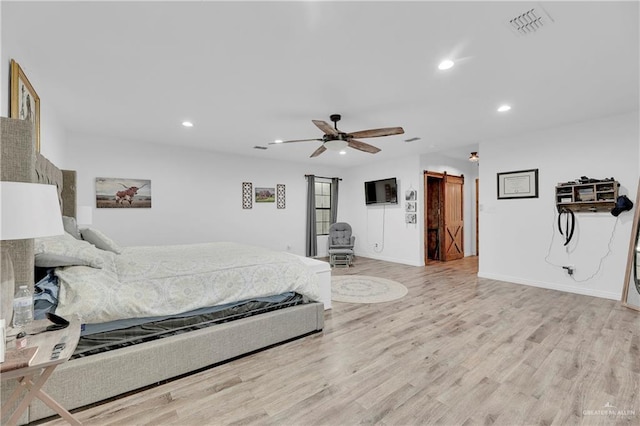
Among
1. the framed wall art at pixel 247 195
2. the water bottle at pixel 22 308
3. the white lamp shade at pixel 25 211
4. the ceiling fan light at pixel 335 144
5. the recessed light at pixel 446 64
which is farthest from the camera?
the framed wall art at pixel 247 195

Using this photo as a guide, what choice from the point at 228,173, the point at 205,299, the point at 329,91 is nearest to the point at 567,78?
the point at 329,91

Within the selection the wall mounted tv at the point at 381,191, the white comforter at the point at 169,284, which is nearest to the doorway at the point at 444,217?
the wall mounted tv at the point at 381,191

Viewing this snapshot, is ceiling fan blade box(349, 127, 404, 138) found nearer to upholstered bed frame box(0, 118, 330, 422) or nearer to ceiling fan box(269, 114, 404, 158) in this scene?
ceiling fan box(269, 114, 404, 158)

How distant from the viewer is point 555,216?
14.2 ft

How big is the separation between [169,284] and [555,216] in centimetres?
526

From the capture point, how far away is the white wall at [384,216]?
632 centimetres

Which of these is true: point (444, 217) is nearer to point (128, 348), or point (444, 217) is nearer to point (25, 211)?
point (128, 348)

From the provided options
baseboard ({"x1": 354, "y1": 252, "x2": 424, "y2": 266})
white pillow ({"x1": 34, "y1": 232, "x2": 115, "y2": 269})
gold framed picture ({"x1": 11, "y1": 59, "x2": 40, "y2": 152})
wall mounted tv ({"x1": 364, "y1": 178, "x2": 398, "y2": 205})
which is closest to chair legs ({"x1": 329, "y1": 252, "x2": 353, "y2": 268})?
baseboard ({"x1": 354, "y1": 252, "x2": 424, "y2": 266})

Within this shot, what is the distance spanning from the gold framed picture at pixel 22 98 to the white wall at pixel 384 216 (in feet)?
19.8

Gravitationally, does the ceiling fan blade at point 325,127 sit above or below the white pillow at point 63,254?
above

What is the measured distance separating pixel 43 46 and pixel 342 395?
339 cm

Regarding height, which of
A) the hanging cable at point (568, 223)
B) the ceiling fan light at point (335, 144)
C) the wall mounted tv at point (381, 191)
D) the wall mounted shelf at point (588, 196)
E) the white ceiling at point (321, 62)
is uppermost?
the white ceiling at point (321, 62)

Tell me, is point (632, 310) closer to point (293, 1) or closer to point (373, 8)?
point (373, 8)

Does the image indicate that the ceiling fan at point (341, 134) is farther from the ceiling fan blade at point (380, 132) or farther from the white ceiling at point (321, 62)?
the white ceiling at point (321, 62)
